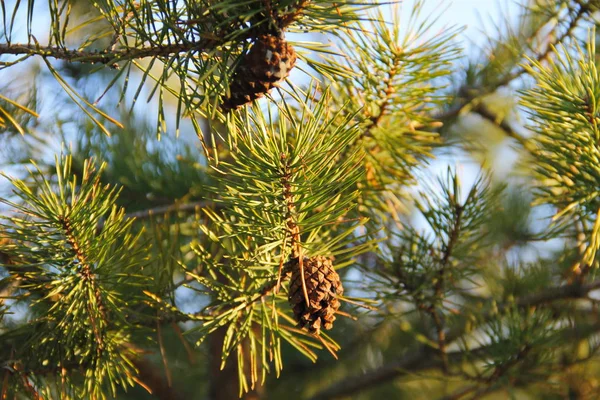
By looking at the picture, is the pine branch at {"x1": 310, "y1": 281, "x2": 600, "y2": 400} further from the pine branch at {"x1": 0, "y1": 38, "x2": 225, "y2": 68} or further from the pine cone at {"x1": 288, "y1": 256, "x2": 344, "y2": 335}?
the pine branch at {"x1": 0, "y1": 38, "x2": 225, "y2": 68}

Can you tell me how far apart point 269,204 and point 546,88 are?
283 mm

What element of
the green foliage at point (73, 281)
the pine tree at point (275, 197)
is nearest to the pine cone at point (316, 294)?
the pine tree at point (275, 197)

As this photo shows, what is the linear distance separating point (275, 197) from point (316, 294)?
0.27ft

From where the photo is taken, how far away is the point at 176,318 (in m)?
0.62

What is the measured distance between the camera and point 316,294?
19.8 inches

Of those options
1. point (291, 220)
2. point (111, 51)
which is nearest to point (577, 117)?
point (291, 220)

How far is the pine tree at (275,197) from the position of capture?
490mm

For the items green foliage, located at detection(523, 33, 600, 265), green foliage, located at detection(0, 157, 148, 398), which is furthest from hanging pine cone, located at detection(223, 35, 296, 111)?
green foliage, located at detection(523, 33, 600, 265)

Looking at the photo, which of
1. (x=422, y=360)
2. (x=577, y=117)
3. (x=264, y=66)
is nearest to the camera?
(x=264, y=66)

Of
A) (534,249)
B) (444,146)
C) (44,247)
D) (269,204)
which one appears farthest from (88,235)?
(534,249)

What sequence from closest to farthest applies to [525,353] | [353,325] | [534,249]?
[525,353] → [353,325] → [534,249]

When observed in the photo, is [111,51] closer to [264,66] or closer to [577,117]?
[264,66]

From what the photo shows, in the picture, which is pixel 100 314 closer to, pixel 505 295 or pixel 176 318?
pixel 176 318

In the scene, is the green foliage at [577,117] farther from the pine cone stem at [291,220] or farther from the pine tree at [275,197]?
the pine cone stem at [291,220]
